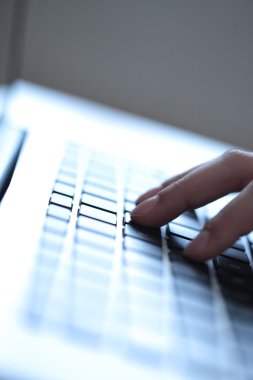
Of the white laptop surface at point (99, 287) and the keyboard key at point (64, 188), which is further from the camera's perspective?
the keyboard key at point (64, 188)

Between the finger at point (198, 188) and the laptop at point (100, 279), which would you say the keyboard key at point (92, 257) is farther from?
the finger at point (198, 188)

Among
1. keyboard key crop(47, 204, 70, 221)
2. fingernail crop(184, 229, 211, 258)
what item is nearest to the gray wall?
keyboard key crop(47, 204, 70, 221)

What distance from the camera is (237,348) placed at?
0.43m

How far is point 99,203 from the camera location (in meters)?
0.65

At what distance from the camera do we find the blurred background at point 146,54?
2.85ft

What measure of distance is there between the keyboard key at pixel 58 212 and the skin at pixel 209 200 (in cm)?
9

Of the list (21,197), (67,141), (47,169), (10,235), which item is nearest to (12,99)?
(67,141)

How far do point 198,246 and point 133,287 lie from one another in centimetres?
14

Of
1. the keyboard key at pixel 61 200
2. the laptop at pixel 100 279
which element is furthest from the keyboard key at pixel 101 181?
the keyboard key at pixel 61 200

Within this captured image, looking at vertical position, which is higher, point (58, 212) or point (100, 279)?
point (58, 212)

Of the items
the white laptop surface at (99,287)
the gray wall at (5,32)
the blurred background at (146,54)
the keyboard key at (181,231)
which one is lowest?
the white laptop surface at (99,287)

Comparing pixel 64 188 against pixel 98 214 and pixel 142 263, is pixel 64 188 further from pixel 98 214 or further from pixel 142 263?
pixel 142 263

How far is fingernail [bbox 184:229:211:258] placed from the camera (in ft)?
1.90

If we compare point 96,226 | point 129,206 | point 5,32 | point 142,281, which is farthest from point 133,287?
point 5,32
